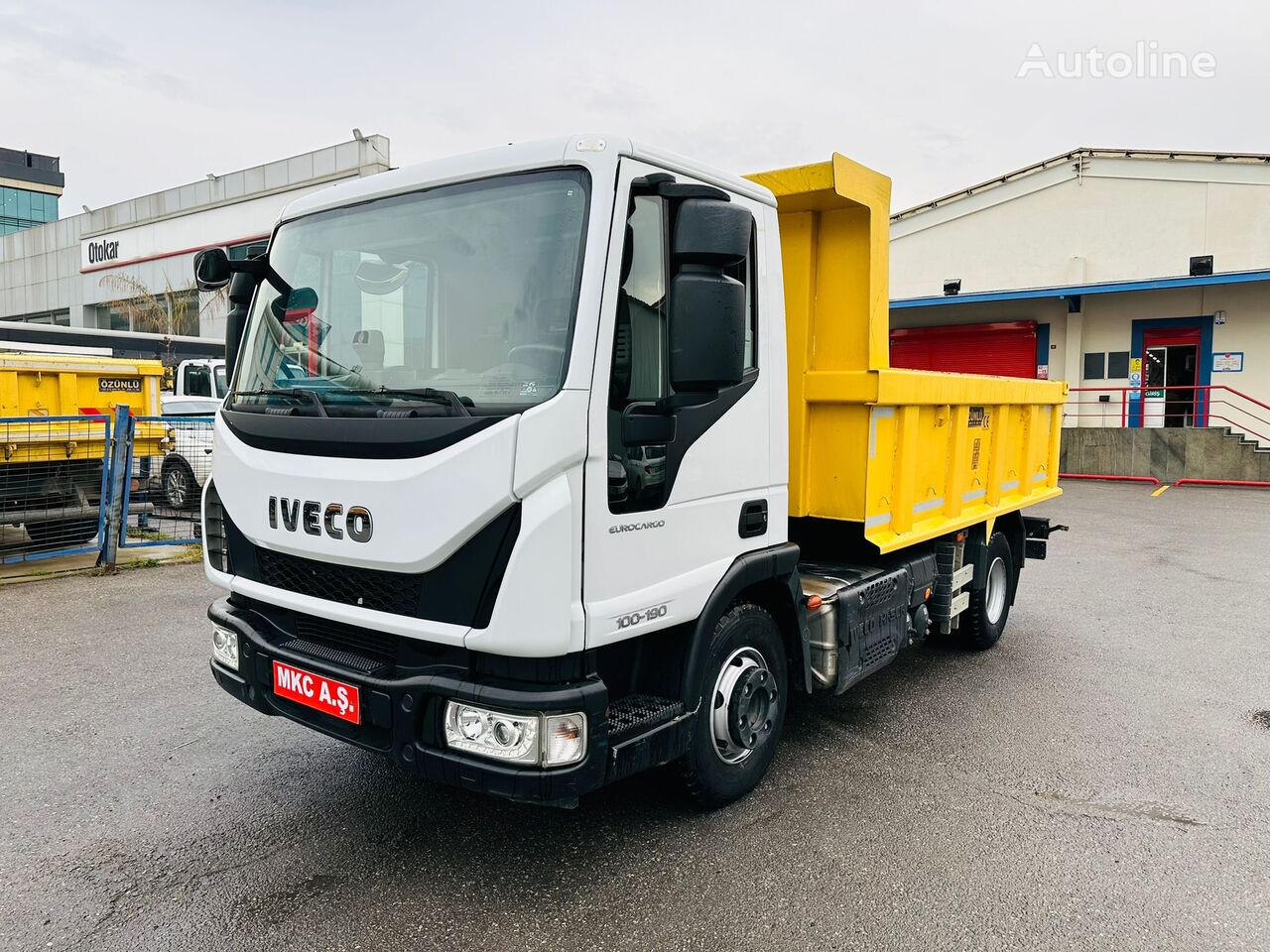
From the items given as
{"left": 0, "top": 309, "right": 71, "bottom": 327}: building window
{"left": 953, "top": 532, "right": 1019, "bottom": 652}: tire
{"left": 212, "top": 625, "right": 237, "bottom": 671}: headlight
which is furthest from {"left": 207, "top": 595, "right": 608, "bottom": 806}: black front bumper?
{"left": 0, "top": 309, "right": 71, "bottom": 327}: building window

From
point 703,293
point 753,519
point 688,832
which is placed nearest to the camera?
point 703,293

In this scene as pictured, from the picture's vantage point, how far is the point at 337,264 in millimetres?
3412

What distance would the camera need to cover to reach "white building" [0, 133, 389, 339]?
2669 cm

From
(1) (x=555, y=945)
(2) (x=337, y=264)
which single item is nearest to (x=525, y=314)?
(2) (x=337, y=264)

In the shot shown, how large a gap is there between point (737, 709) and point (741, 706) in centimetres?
4

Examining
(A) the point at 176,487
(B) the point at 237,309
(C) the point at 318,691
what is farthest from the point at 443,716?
(A) the point at 176,487

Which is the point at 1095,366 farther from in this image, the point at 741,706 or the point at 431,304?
the point at 431,304

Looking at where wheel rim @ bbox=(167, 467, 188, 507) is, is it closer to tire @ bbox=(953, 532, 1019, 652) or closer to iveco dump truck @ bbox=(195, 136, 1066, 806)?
iveco dump truck @ bbox=(195, 136, 1066, 806)

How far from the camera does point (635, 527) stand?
2986 mm

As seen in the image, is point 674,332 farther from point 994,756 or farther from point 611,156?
point 994,756

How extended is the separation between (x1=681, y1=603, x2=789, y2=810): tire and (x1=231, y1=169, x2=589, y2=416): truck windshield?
4.49ft

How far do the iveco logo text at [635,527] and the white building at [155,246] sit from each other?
23.4 m

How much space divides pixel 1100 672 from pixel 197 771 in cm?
527

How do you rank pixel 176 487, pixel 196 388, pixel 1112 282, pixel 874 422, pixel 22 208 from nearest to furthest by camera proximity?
pixel 874 422 < pixel 176 487 < pixel 196 388 < pixel 1112 282 < pixel 22 208
